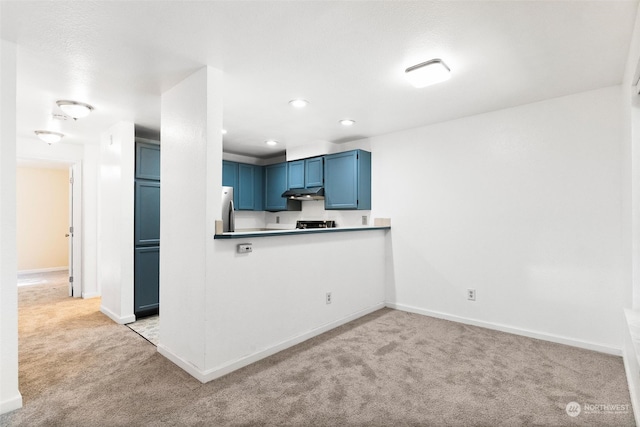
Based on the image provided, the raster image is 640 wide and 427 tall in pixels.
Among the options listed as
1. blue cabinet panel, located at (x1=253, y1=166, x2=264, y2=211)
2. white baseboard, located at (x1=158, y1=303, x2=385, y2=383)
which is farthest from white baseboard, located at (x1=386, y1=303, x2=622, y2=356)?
blue cabinet panel, located at (x1=253, y1=166, x2=264, y2=211)

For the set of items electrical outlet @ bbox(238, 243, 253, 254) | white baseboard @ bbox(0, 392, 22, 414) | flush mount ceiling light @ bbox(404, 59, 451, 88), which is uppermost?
flush mount ceiling light @ bbox(404, 59, 451, 88)

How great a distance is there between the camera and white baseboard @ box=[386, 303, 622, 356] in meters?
2.89

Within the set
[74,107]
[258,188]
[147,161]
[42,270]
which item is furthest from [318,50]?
[42,270]

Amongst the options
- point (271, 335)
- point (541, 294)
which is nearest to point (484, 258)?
point (541, 294)

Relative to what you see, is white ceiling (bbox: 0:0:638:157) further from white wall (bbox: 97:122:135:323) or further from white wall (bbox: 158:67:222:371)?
white wall (bbox: 97:122:135:323)

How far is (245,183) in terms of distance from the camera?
5.84m

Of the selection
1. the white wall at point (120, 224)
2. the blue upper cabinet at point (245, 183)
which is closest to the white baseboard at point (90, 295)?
the white wall at point (120, 224)

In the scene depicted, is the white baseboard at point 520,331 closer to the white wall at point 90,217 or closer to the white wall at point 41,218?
the white wall at point 90,217

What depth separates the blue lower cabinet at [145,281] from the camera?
3.95 metres

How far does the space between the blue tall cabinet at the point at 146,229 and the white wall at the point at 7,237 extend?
1.88 metres

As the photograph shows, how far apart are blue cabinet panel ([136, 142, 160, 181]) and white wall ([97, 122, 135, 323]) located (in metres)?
0.09

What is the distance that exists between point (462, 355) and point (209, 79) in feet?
10.6

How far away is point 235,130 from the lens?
4383mm

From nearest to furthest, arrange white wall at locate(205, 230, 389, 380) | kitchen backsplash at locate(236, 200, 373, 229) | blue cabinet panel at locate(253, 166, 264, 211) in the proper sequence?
1. white wall at locate(205, 230, 389, 380)
2. kitchen backsplash at locate(236, 200, 373, 229)
3. blue cabinet panel at locate(253, 166, 264, 211)
